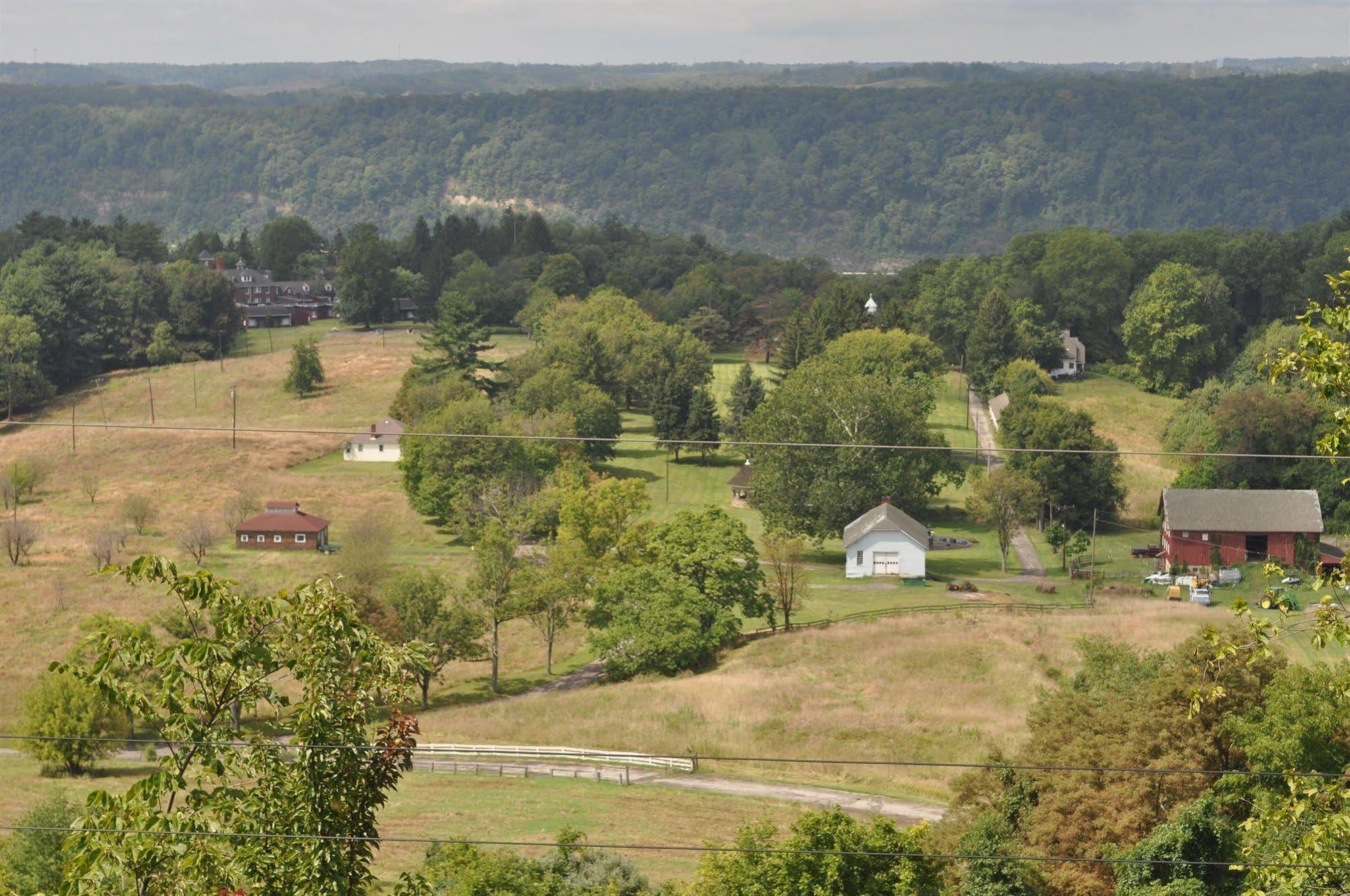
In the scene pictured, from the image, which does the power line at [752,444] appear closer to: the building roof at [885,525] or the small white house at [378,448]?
the small white house at [378,448]

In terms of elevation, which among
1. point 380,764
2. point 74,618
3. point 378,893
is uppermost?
point 380,764

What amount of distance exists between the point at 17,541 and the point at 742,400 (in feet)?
129

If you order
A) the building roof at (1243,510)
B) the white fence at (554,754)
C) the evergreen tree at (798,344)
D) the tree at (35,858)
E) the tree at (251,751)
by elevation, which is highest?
the tree at (251,751)

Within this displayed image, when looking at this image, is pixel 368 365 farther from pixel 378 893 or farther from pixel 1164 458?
pixel 378 893

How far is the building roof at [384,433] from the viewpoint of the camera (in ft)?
278

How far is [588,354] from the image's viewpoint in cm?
9412

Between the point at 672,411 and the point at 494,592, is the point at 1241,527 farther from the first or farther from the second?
the point at 672,411

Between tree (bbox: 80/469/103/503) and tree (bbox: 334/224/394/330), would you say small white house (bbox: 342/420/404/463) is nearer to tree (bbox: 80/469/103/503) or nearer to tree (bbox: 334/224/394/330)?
tree (bbox: 80/469/103/503)

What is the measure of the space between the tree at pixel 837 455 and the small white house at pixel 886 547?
3.16 metres

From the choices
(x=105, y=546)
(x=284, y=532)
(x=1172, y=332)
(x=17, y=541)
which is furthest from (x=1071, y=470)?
(x=17, y=541)

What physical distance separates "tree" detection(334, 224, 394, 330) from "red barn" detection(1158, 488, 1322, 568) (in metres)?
82.9

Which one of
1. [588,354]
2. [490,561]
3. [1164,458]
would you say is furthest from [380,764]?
[588,354]

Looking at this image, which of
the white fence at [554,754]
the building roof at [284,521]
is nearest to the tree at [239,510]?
the building roof at [284,521]

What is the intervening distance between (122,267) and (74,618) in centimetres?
7141
